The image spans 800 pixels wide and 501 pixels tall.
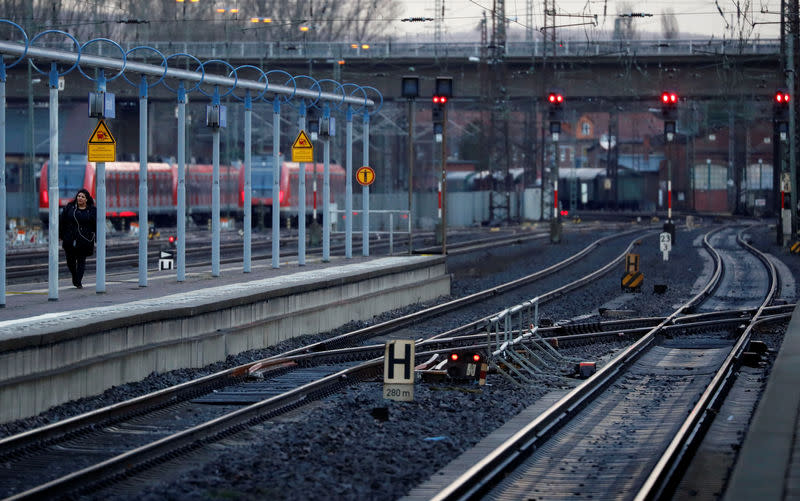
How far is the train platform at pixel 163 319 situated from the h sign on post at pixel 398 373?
3.09 metres

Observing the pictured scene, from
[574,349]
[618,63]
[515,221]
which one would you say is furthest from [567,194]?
[574,349]

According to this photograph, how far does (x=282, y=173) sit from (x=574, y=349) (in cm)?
4692

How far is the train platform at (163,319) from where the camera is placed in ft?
39.6

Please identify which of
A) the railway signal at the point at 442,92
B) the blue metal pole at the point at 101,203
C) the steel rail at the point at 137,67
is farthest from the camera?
the railway signal at the point at 442,92

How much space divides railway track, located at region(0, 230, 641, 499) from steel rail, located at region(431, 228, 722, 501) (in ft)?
8.37

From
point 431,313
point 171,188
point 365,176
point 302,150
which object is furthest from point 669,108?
point 171,188

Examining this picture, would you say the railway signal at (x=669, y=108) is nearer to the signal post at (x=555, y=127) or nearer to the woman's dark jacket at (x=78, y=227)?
the signal post at (x=555, y=127)

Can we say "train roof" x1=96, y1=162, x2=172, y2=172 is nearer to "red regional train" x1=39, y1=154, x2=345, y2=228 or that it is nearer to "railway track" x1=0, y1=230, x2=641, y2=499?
"red regional train" x1=39, y1=154, x2=345, y2=228

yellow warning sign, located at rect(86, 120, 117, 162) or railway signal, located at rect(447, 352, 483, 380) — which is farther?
yellow warning sign, located at rect(86, 120, 117, 162)

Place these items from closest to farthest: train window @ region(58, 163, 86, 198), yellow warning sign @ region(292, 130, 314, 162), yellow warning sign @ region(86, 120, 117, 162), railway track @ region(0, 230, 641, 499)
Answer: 1. railway track @ region(0, 230, 641, 499)
2. yellow warning sign @ region(86, 120, 117, 162)
3. yellow warning sign @ region(292, 130, 314, 162)
4. train window @ region(58, 163, 86, 198)

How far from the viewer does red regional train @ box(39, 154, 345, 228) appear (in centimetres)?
5662

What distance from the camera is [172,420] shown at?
11.9 meters

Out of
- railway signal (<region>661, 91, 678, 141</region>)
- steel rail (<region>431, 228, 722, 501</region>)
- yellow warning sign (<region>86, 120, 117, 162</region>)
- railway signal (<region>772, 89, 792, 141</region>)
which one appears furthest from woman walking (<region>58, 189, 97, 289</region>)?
railway signal (<region>772, 89, 792, 141</region>)

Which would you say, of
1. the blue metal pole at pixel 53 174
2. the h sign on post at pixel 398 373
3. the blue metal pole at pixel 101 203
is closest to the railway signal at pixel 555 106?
the blue metal pole at pixel 101 203
